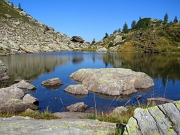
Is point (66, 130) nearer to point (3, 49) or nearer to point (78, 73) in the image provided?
point (78, 73)

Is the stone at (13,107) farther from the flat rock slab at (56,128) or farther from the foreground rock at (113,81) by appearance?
the foreground rock at (113,81)

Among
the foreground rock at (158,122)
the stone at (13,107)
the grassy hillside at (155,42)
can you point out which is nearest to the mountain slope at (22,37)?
the grassy hillside at (155,42)

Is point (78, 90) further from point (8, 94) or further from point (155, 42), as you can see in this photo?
point (155, 42)

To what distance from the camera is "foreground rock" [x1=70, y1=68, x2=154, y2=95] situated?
33884mm

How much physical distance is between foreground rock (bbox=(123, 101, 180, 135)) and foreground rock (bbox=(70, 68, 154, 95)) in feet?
85.9

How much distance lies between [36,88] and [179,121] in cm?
3327

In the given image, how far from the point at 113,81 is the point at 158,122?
28.6m

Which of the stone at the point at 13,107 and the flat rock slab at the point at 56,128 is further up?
the flat rock slab at the point at 56,128

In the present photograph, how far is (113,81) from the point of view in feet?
116

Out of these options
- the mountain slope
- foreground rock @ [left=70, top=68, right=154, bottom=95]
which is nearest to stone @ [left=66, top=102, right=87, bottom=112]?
foreground rock @ [left=70, top=68, right=154, bottom=95]

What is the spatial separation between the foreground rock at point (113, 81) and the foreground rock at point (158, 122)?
26174 mm

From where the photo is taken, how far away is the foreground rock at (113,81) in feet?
111

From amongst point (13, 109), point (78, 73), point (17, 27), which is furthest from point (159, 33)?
point (13, 109)

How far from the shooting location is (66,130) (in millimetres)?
8367
